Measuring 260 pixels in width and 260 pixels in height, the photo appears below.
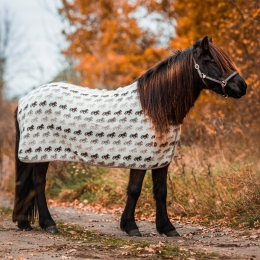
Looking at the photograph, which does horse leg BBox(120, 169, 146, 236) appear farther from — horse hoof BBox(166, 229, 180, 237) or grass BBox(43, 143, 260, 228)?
grass BBox(43, 143, 260, 228)

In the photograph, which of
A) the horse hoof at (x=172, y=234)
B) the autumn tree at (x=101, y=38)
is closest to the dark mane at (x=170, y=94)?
the horse hoof at (x=172, y=234)

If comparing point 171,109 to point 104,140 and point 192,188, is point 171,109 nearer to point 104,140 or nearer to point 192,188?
point 104,140

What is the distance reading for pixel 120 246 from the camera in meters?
4.86

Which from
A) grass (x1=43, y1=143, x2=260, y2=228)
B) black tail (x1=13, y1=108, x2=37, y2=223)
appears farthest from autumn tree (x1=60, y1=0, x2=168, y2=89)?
black tail (x1=13, y1=108, x2=37, y2=223)

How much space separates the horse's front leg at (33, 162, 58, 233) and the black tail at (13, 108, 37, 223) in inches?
3.6

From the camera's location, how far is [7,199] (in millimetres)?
10156

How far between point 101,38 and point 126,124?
1627 cm

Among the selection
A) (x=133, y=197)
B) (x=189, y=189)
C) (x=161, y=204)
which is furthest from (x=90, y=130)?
(x=189, y=189)

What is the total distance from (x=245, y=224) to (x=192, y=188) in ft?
5.61

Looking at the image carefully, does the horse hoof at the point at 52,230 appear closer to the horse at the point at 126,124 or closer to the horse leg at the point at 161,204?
the horse at the point at 126,124

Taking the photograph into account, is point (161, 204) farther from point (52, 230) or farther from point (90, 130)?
point (52, 230)

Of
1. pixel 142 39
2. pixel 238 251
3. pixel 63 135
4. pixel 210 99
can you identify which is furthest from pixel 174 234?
pixel 142 39

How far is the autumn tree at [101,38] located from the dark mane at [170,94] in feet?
40.0

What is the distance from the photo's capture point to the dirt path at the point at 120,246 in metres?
4.45
